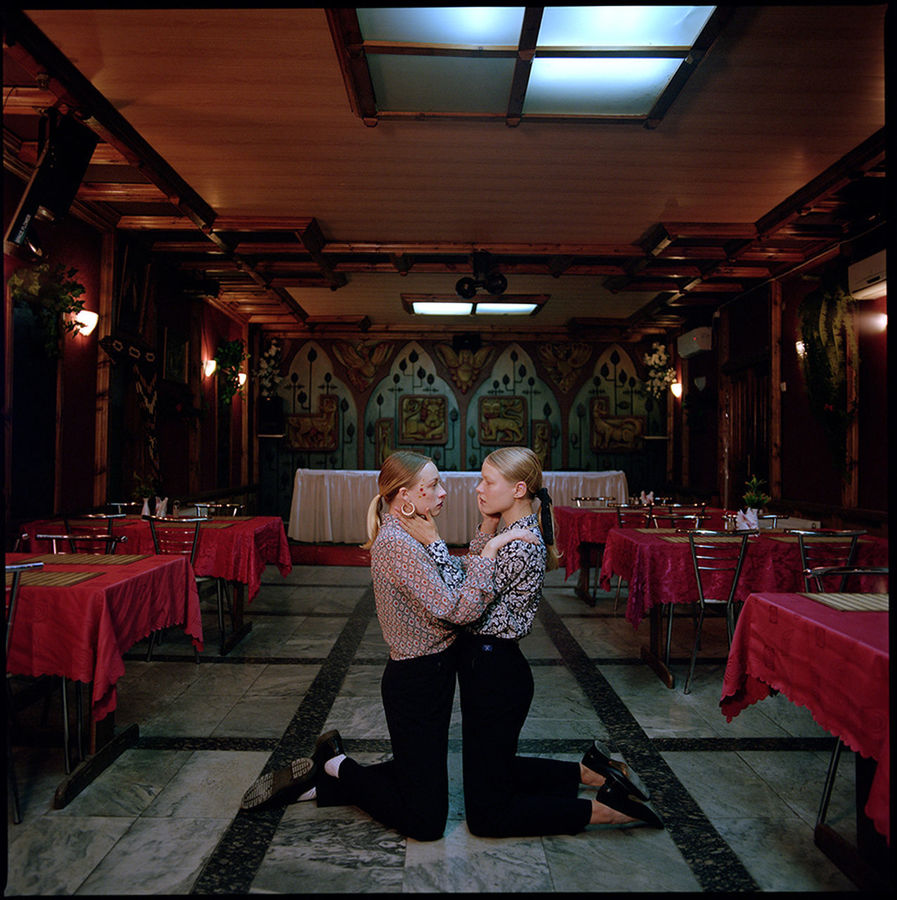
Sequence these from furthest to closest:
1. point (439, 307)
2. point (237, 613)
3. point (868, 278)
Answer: point (439, 307), point (868, 278), point (237, 613)

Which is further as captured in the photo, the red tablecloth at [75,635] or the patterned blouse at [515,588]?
the red tablecloth at [75,635]

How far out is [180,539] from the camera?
15.9ft

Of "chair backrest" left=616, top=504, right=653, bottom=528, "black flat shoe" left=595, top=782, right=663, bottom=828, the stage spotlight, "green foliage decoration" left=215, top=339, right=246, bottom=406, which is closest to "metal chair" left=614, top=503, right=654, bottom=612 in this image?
"chair backrest" left=616, top=504, right=653, bottom=528

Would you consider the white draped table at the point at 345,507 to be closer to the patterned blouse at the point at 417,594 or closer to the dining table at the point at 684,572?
the dining table at the point at 684,572

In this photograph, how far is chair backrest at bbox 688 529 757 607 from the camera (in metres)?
4.03

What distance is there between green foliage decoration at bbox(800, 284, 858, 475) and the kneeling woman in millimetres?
4837

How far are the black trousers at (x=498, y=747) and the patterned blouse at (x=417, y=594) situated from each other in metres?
0.15

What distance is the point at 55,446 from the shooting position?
217 inches

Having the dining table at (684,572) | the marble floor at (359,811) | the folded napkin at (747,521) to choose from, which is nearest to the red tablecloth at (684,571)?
the dining table at (684,572)

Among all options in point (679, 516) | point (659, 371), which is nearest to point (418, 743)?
point (679, 516)

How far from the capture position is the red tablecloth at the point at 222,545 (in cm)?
479

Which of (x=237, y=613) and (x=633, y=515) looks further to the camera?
(x=633, y=515)

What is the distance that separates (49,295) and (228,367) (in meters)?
4.33

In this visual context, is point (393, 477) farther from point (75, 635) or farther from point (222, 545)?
point (222, 545)
